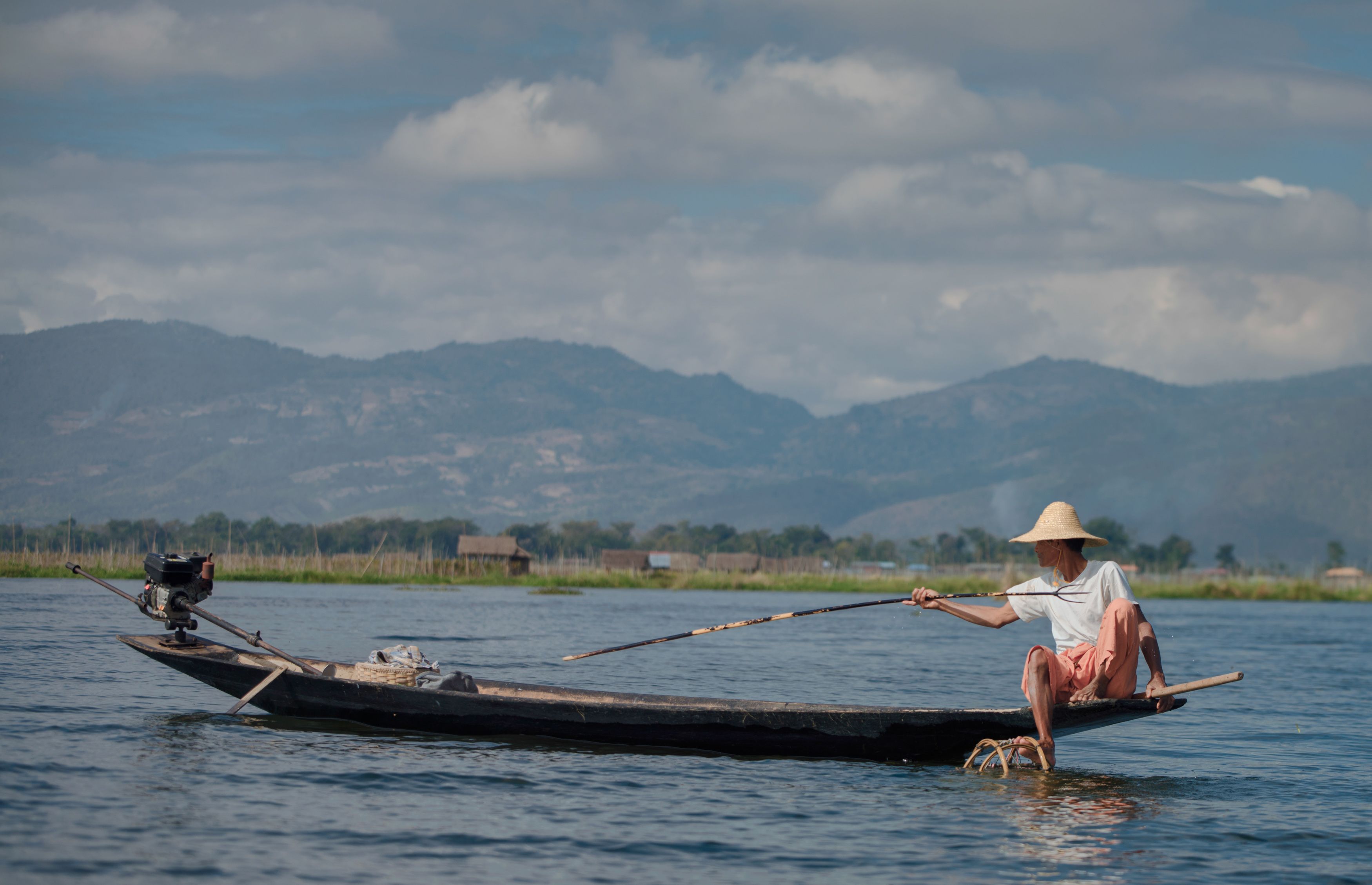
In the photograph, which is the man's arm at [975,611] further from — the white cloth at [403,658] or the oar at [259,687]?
the oar at [259,687]

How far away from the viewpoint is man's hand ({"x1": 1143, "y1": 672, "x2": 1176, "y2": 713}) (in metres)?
9.14

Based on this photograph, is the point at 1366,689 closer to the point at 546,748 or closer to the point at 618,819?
the point at 546,748

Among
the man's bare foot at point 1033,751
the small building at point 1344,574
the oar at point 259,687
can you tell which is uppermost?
the oar at point 259,687

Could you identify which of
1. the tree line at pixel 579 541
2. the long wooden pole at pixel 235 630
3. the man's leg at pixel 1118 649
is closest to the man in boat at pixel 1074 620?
the man's leg at pixel 1118 649

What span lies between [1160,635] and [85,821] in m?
30.5

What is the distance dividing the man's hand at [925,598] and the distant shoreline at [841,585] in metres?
46.1

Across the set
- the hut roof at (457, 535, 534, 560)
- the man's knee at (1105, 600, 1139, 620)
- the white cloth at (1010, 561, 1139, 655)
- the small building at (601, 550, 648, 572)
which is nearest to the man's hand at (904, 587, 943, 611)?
the white cloth at (1010, 561, 1139, 655)

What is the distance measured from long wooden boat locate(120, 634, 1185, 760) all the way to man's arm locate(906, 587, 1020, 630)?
2.51 ft

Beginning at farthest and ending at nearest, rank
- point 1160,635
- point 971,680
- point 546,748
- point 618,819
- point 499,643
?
point 1160,635 → point 499,643 → point 971,680 → point 546,748 → point 618,819

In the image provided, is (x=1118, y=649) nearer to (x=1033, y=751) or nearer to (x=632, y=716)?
(x=1033, y=751)

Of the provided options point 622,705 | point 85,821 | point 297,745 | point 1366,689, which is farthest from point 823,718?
point 1366,689

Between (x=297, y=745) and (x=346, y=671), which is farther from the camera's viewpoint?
(x=346, y=671)

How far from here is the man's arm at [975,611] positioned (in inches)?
361

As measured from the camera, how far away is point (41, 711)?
491 inches
